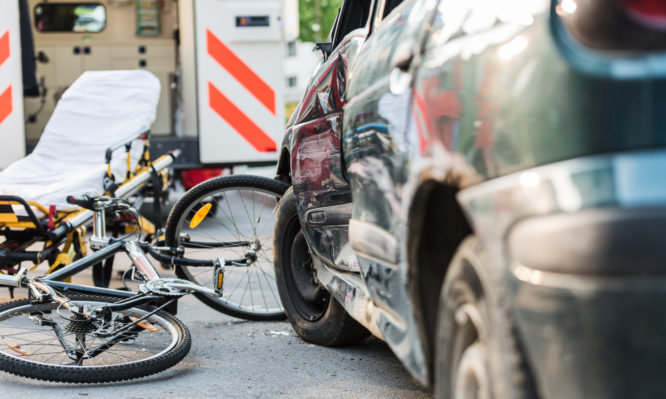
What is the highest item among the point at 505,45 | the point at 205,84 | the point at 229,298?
the point at 505,45

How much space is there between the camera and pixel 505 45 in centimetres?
172

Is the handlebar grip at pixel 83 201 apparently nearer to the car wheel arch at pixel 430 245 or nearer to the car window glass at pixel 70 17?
the car wheel arch at pixel 430 245

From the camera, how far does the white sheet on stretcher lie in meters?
5.75

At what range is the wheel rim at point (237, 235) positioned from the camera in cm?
466

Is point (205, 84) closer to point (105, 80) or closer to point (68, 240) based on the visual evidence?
point (105, 80)

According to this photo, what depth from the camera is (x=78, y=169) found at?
6082 mm

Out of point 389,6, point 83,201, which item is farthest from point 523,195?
point 83,201

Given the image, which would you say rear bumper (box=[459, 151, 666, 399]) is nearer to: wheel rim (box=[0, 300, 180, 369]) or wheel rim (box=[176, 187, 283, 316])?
wheel rim (box=[0, 300, 180, 369])

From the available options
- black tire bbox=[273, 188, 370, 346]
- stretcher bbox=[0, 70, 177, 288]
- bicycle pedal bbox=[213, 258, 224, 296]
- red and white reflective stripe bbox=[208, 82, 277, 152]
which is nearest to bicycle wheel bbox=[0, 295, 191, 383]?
bicycle pedal bbox=[213, 258, 224, 296]

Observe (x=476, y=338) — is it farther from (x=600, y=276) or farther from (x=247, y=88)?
(x=247, y=88)

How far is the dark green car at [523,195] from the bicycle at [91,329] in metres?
1.39

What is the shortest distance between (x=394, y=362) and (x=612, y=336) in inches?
100.0

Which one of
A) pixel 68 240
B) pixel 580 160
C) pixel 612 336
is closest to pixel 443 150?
pixel 580 160

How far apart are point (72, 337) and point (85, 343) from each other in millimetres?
58
